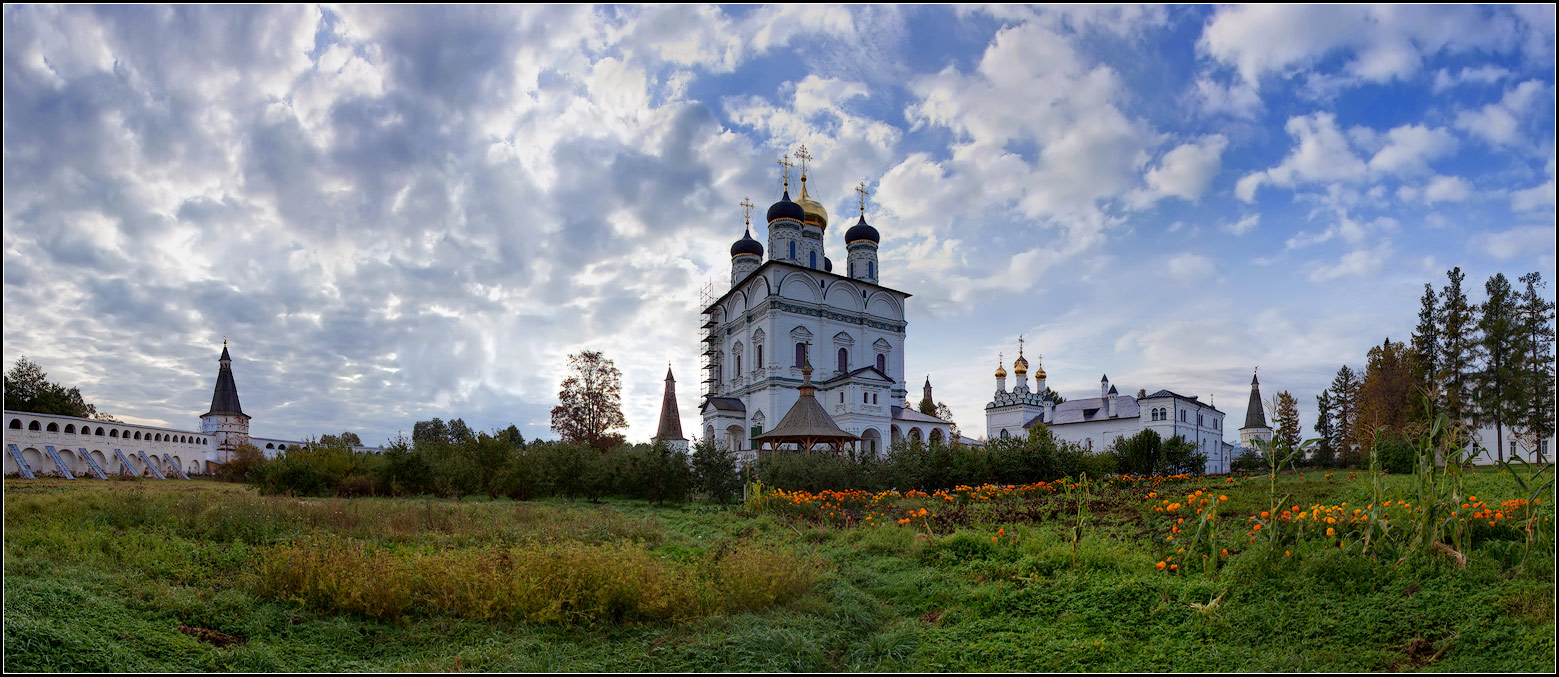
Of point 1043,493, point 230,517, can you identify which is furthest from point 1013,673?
point 230,517

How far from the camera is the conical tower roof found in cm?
3647

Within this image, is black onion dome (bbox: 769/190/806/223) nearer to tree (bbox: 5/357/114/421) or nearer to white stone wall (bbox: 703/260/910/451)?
white stone wall (bbox: 703/260/910/451)

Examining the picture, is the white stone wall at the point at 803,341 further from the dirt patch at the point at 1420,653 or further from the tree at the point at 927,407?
the dirt patch at the point at 1420,653

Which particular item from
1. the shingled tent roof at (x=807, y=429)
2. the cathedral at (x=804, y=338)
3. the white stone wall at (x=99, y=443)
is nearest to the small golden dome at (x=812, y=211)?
the cathedral at (x=804, y=338)

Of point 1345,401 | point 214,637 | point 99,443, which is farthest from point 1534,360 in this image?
point 99,443

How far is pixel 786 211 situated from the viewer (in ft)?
122

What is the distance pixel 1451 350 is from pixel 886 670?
3492cm

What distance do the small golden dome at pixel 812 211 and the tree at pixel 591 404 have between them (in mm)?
12200

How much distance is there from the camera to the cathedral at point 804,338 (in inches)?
1267

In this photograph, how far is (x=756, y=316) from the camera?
35.6 meters

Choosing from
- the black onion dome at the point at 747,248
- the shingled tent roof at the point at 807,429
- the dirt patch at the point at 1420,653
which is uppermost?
the black onion dome at the point at 747,248

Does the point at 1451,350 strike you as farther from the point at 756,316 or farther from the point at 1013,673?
the point at 1013,673

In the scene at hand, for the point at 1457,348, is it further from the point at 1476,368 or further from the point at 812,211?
the point at 812,211

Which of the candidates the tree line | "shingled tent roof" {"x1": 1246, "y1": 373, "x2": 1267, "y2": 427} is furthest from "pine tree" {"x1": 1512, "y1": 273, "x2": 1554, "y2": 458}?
"shingled tent roof" {"x1": 1246, "y1": 373, "x2": 1267, "y2": 427}
